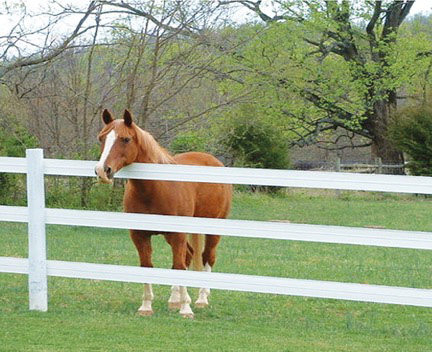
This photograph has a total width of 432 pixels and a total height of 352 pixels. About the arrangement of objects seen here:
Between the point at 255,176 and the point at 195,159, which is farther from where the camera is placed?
the point at 195,159

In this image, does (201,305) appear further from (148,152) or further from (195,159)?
(148,152)

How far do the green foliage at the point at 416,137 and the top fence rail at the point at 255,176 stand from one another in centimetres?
2388

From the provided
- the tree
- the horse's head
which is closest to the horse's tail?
the horse's head

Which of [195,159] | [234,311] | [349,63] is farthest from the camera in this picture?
[349,63]

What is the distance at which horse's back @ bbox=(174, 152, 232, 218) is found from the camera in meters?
8.16

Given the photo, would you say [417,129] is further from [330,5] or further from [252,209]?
[252,209]

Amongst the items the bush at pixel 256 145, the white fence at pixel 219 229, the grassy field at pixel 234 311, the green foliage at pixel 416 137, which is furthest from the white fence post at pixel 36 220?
the green foliage at pixel 416 137

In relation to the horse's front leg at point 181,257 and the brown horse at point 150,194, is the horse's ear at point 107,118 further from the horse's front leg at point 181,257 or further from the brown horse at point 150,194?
the horse's front leg at point 181,257

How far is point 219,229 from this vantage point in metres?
6.55

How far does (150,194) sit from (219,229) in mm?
939

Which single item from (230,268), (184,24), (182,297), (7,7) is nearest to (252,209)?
(184,24)

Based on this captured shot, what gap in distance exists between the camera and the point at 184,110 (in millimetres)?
19328

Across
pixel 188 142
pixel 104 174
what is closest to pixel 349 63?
pixel 188 142

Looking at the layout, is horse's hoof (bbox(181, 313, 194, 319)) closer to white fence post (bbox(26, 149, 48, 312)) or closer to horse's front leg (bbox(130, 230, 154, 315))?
horse's front leg (bbox(130, 230, 154, 315))
